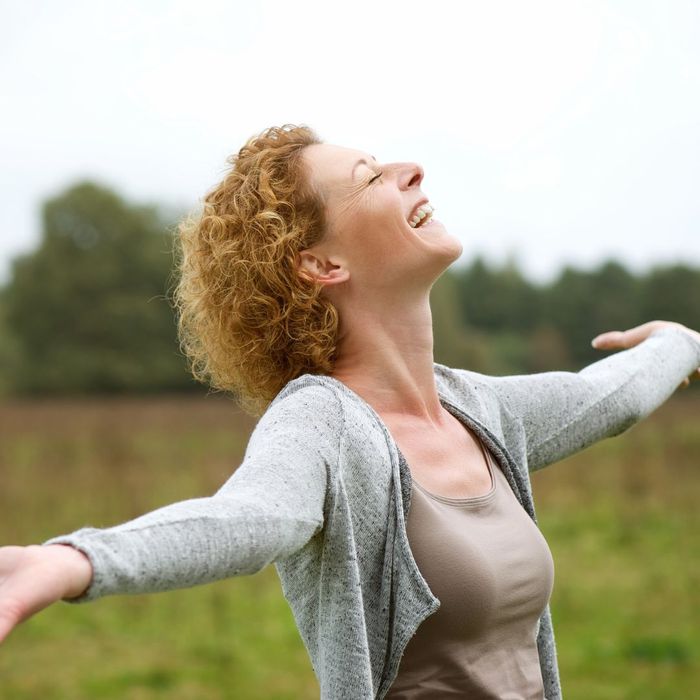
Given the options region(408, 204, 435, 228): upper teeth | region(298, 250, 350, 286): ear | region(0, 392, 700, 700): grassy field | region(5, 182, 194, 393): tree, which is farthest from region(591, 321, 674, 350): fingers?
region(5, 182, 194, 393): tree

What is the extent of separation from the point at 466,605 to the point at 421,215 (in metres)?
0.77

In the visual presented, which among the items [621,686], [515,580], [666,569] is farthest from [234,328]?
[666,569]

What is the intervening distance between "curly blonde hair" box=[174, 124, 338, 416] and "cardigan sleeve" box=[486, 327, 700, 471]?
46 cm

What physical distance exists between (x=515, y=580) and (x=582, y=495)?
7.57 metres

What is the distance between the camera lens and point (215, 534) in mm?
1226

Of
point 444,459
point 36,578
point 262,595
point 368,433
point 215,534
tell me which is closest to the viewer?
point 36,578

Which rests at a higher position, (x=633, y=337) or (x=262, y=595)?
(x=633, y=337)

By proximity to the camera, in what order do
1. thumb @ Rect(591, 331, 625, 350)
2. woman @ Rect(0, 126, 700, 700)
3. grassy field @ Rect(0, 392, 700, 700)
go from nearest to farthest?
woman @ Rect(0, 126, 700, 700) → thumb @ Rect(591, 331, 625, 350) → grassy field @ Rect(0, 392, 700, 700)

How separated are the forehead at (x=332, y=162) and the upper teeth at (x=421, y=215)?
135mm

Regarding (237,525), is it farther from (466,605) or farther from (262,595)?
(262,595)

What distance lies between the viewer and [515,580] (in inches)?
66.5

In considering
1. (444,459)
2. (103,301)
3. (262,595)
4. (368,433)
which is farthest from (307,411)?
(103,301)

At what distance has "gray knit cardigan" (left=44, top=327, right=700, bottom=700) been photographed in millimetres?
1199

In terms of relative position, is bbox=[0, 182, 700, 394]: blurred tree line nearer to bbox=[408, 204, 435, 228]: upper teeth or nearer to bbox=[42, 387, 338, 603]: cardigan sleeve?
bbox=[408, 204, 435, 228]: upper teeth
